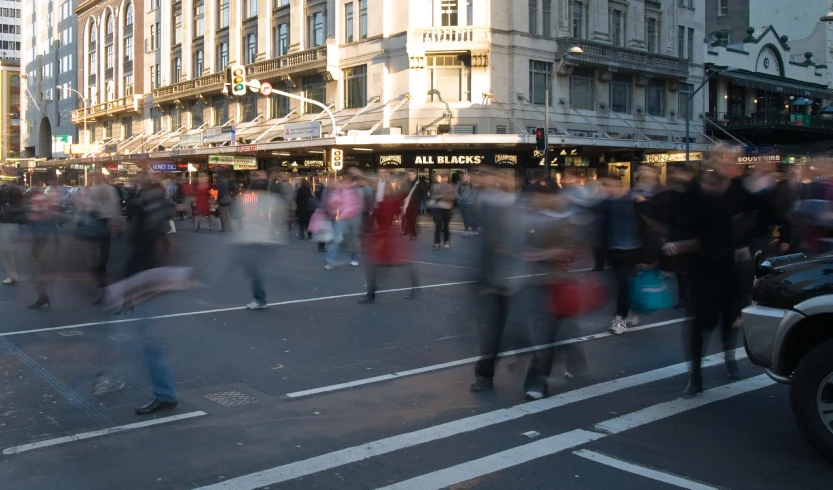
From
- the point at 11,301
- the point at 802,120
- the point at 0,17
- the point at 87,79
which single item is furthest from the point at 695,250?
the point at 0,17

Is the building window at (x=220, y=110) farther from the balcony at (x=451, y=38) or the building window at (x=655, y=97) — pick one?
the building window at (x=655, y=97)

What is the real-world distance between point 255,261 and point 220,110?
141 ft

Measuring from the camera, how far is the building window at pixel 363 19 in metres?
39.6

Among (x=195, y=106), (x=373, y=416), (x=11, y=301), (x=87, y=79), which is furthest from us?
(x=87, y=79)

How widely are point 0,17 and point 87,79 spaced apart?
5774cm

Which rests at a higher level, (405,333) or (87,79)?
(87,79)

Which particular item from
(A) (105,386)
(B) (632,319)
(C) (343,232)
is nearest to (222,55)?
(C) (343,232)

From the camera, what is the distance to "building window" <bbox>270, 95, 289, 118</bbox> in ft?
147

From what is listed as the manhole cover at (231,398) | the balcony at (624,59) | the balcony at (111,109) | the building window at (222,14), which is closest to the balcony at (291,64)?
the building window at (222,14)

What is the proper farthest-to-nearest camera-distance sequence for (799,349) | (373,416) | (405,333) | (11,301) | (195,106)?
(195,106), (11,301), (405,333), (373,416), (799,349)

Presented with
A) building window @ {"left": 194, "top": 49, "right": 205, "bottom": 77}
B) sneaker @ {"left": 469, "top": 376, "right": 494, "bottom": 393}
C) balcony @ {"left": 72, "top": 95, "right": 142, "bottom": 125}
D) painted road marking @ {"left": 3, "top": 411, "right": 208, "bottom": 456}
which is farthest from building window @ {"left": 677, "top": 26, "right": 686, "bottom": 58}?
painted road marking @ {"left": 3, "top": 411, "right": 208, "bottom": 456}

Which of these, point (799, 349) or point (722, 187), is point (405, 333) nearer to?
point (722, 187)

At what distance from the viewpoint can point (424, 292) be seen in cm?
1272

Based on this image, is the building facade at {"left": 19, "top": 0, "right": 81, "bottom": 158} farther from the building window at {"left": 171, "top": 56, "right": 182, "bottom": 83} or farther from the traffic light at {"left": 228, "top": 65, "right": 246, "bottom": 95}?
the traffic light at {"left": 228, "top": 65, "right": 246, "bottom": 95}
